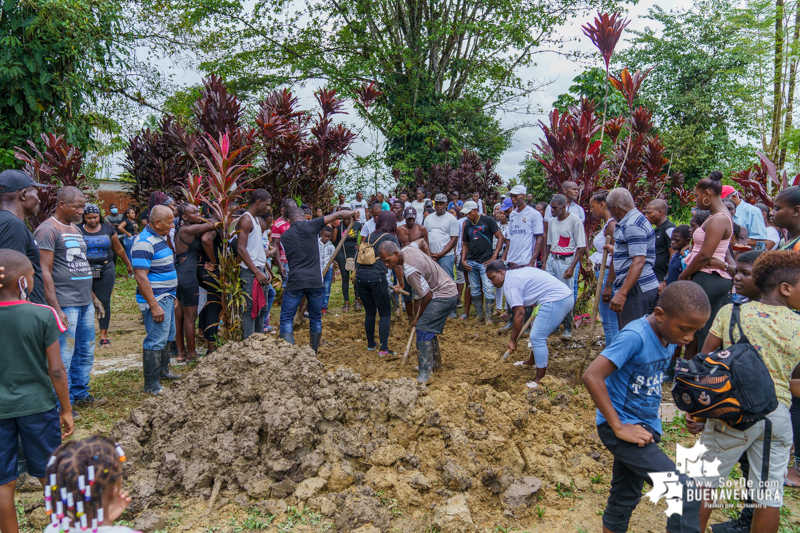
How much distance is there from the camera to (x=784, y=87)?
10.4 metres

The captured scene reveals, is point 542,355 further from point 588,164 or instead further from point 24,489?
point 24,489

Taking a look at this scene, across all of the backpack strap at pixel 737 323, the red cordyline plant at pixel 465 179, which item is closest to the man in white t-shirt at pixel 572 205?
the backpack strap at pixel 737 323

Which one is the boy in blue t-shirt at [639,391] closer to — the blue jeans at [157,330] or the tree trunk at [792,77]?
the blue jeans at [157,330]

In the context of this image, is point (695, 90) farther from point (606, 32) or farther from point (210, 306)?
point (210, 306)

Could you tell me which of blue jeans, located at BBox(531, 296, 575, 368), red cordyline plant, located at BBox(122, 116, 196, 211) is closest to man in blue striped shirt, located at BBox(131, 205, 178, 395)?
blue jeans, located at BBox(531, 296, 575, 368)

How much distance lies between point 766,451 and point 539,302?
267 cm

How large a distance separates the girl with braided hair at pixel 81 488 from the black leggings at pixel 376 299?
14.6 ft

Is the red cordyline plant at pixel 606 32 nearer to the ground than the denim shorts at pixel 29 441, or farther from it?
farther from it

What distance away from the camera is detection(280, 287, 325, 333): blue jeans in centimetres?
571

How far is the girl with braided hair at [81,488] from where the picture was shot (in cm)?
154

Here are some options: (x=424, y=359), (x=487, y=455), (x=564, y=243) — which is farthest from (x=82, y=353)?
(x=564, y=243)

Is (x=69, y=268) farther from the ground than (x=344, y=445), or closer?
farther from the ground

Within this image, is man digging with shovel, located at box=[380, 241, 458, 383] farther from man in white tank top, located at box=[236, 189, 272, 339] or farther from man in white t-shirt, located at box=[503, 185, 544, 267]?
man in white t-shirt, located at box=[503, 185, 544, 267]

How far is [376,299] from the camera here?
6.18 meters
